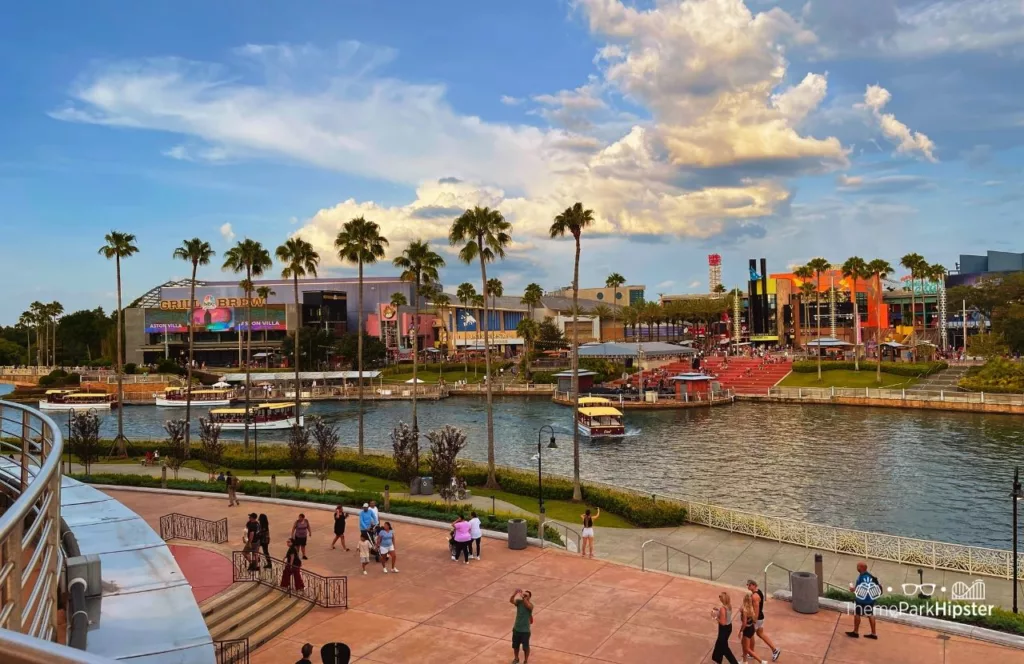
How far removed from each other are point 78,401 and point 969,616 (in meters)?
107

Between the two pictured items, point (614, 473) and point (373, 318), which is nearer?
point (614, 473)

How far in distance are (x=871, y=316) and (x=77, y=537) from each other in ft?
508

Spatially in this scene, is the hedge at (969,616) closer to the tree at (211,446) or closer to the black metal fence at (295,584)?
the black metal fence at (295,584)

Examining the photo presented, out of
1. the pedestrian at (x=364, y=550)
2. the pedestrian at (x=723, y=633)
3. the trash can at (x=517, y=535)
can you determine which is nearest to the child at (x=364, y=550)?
the pedestrian at (x=364, y=550)

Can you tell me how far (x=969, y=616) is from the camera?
704 inches

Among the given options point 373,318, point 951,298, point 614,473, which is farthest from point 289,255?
point 951,298

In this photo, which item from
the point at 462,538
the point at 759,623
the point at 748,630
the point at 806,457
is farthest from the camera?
the point at 806,457

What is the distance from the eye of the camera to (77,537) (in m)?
11.3

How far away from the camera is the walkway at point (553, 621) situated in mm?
16469

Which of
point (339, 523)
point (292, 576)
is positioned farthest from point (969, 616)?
point (339, 523)

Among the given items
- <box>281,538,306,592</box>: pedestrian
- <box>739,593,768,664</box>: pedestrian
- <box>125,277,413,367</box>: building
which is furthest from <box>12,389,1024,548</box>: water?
<box>125,277,413,367</box>: building

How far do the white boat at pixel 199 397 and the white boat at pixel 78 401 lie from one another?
6.11m

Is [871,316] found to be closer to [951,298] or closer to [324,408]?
[951,298]

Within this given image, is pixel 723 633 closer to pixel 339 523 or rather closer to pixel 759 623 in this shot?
pixel 759 623
